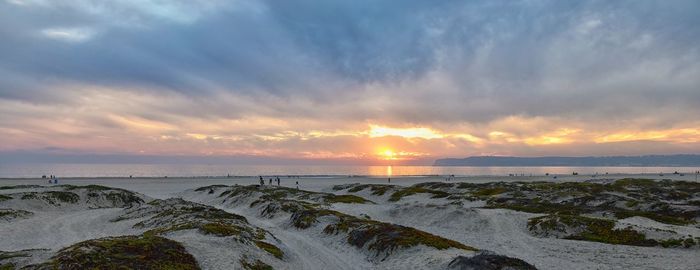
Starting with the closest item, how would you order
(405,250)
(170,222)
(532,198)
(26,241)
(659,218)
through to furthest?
(405,250) → (26,241) → (170,222) → (659,218) → (532,198)

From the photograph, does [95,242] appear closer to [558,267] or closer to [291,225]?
[291,225]

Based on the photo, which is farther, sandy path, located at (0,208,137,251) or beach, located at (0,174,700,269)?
sandy path, located at (0,208,137,251)

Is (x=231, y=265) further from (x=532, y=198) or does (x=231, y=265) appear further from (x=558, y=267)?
(x=532, y=198)

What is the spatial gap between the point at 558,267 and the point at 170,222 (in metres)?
31.6

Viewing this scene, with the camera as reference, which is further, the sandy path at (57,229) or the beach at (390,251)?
the sandy path at (57,229)

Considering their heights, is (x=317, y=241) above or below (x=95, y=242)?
below

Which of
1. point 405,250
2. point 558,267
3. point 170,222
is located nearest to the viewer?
point 558,267

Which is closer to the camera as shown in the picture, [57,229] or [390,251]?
[390,251]

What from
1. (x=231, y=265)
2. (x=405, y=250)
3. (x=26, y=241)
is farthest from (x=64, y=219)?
(x=405, y=250)

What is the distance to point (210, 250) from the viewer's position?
2425 centimetres

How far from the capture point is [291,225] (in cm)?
4331

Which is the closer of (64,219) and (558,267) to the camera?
(558,267)

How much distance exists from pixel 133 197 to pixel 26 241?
114ft

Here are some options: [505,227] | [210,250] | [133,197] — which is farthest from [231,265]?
[133,197]
